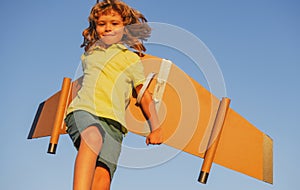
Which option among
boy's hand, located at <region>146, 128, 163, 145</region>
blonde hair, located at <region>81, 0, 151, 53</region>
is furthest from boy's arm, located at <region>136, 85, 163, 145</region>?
blonde hair, located at <region>81, 0, 151, 53</region>

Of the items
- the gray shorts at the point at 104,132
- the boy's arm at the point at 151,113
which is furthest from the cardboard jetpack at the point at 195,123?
the gray shorts at the point at 104,132

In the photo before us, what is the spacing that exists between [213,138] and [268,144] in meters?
0.42

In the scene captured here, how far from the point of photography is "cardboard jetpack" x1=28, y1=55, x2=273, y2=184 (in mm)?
2084

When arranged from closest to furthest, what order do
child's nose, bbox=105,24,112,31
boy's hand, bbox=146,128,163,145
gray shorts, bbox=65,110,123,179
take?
gray shorts, bbox=65,110,123,179 < boy's hand, bbox=146,128,163,145 < child's nose, bbox=105,24,112,31

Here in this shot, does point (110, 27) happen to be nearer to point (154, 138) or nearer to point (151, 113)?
point (151, 113)

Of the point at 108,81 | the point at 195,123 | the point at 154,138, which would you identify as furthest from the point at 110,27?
the point at 195,123

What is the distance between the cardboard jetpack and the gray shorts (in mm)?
179

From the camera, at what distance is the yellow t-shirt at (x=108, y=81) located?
1.80 metres

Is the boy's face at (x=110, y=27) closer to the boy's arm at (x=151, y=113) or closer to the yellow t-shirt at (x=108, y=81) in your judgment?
the yellow t-shirt at (x=108, y=81)

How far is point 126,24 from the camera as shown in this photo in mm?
2016

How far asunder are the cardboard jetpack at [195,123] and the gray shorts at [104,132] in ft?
0.59

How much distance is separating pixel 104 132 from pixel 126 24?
0.55 meters

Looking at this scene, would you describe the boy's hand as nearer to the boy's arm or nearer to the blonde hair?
the boy's arm

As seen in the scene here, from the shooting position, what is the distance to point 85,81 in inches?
75.0
